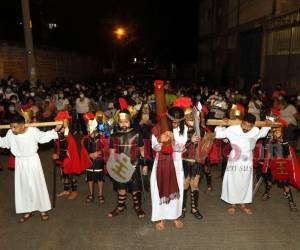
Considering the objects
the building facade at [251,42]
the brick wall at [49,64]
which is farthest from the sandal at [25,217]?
the building facade at [251,42]

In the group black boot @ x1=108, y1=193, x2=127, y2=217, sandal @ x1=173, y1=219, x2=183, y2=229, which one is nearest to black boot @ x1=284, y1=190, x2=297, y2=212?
sandal @ x1=173, y1=219, x2=183, y2=229

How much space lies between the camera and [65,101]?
40.5ft

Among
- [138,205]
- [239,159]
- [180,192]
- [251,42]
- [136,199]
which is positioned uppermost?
[251,42]

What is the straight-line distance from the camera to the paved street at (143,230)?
524 centimetres

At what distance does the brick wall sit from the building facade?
1121cm

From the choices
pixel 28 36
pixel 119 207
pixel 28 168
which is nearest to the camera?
pixel 28 168

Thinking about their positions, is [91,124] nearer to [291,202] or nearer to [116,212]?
[116,212]

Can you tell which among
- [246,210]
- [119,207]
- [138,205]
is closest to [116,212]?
[119,207]

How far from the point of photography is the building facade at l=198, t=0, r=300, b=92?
51.7 feet

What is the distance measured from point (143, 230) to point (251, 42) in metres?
18.9

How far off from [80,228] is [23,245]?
91cm

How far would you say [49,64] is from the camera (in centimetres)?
2233

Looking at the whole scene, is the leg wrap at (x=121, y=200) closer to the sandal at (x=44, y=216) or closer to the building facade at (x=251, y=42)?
the sandal at (x=44, y=216)

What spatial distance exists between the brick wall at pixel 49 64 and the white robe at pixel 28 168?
39.5 ft
